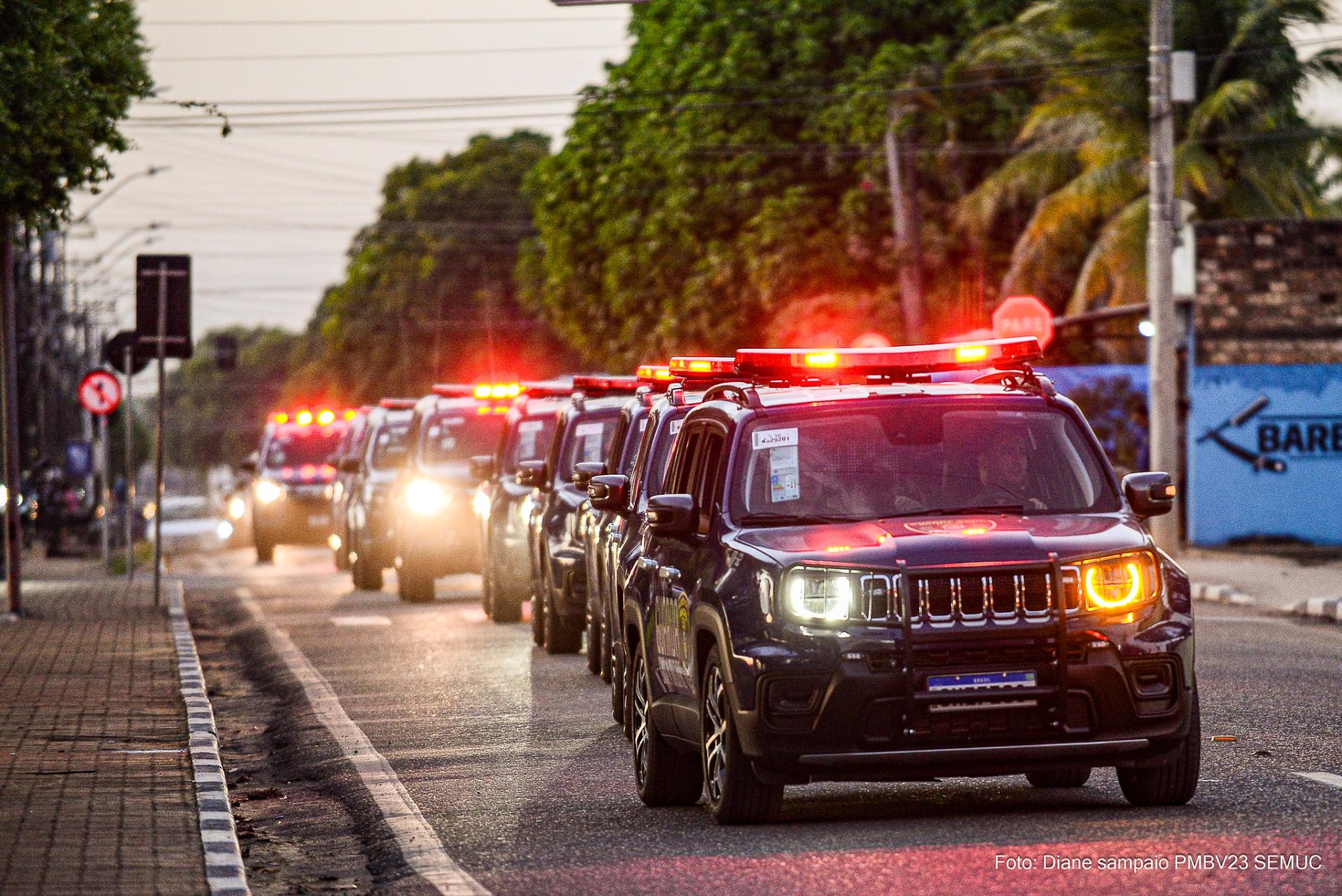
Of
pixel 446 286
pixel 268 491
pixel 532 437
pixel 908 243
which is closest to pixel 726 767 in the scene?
pixel 532 437

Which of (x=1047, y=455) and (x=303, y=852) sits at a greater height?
(x=1047, y=455)

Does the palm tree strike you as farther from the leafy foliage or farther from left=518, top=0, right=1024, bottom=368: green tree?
the leafy foliage

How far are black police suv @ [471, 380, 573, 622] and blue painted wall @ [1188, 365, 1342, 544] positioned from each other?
1327 cm

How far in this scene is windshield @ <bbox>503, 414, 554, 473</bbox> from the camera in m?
21.8

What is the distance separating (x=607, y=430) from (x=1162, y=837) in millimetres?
Result: 10632

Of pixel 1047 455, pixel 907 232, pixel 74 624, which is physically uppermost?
pixel 907 232

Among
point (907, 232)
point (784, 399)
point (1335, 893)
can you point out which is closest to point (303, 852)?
point (784, 399)

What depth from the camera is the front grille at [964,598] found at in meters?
8.84

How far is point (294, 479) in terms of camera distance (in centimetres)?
3881

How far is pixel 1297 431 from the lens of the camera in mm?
32719

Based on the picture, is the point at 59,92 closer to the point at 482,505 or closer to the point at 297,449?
the point at 482,505

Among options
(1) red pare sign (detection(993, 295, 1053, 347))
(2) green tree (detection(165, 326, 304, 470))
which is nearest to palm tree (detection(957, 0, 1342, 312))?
(1) red pare sign (detection(993, 295, 1053, 347))

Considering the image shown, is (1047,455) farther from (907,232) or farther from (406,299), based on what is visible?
(406,299)

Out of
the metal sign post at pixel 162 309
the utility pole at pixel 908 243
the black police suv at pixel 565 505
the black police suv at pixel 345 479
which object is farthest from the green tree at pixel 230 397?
the black police suv at pixel 565 505
